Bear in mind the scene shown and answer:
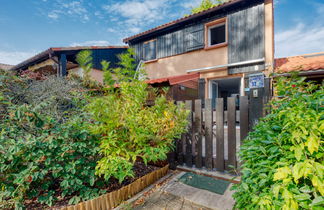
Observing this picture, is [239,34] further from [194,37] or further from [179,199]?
[179,199]

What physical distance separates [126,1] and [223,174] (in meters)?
8.79

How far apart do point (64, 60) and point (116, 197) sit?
24.3 feet

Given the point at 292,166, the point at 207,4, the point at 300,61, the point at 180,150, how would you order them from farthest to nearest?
the point at 207,4
the point at 300,61
the point at 180,150
the point at 292,166

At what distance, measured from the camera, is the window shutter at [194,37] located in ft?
23.2

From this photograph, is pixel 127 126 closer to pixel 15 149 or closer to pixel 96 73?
pixel 15 149

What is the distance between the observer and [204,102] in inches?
107

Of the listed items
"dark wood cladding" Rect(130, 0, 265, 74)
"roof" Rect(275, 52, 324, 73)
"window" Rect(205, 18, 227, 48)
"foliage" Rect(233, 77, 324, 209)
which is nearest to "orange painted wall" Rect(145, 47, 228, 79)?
"dark wood cladding" Rect(130, 0, 265, 74)

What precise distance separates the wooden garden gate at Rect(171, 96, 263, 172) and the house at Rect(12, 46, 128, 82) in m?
5.68

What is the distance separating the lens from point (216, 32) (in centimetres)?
754

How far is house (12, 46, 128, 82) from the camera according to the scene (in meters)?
6.99

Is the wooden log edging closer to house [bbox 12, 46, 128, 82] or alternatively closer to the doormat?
the doormat

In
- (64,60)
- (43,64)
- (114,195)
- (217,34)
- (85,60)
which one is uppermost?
(217,34)

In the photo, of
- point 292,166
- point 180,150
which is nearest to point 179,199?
point 180,150

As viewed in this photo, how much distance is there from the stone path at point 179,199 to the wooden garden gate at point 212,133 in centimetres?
58
